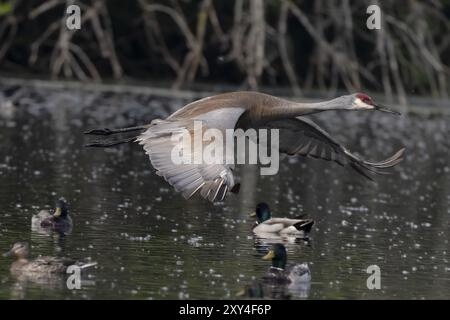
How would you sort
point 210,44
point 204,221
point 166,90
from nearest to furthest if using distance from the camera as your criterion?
point 204,221 → point 166,90 → point 210,44

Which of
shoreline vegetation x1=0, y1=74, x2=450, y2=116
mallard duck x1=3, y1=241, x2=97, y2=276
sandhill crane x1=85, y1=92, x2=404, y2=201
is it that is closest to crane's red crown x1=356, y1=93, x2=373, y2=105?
sandhill crane x1=85, y1=92, x2=404, y2=201

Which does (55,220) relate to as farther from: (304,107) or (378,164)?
(378,164)

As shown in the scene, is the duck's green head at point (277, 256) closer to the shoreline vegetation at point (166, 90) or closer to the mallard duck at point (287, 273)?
the mallard duck at point (287, 273)

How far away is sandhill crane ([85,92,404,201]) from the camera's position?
11312 mm

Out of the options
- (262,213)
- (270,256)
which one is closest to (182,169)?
(270,256)

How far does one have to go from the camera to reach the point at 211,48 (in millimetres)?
32312

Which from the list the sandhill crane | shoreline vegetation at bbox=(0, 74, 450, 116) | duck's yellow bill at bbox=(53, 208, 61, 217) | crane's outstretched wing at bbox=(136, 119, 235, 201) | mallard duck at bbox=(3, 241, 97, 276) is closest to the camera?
mallard duck at bbox=(3, 241, 97, 276)

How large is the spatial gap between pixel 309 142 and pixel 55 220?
9.49 ft

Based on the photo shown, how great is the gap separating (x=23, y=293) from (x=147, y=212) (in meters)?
4.64

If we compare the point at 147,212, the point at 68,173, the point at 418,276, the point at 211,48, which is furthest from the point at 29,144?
the point at 211,48

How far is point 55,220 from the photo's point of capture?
13.2 metres

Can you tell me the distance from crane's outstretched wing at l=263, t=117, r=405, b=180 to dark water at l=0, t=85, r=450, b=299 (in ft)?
2.76

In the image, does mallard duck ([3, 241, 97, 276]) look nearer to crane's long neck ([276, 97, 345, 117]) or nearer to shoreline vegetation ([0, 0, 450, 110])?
crane's long neck ([276, 97, 345, 117])

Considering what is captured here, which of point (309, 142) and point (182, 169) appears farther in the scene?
point (309, 142)
